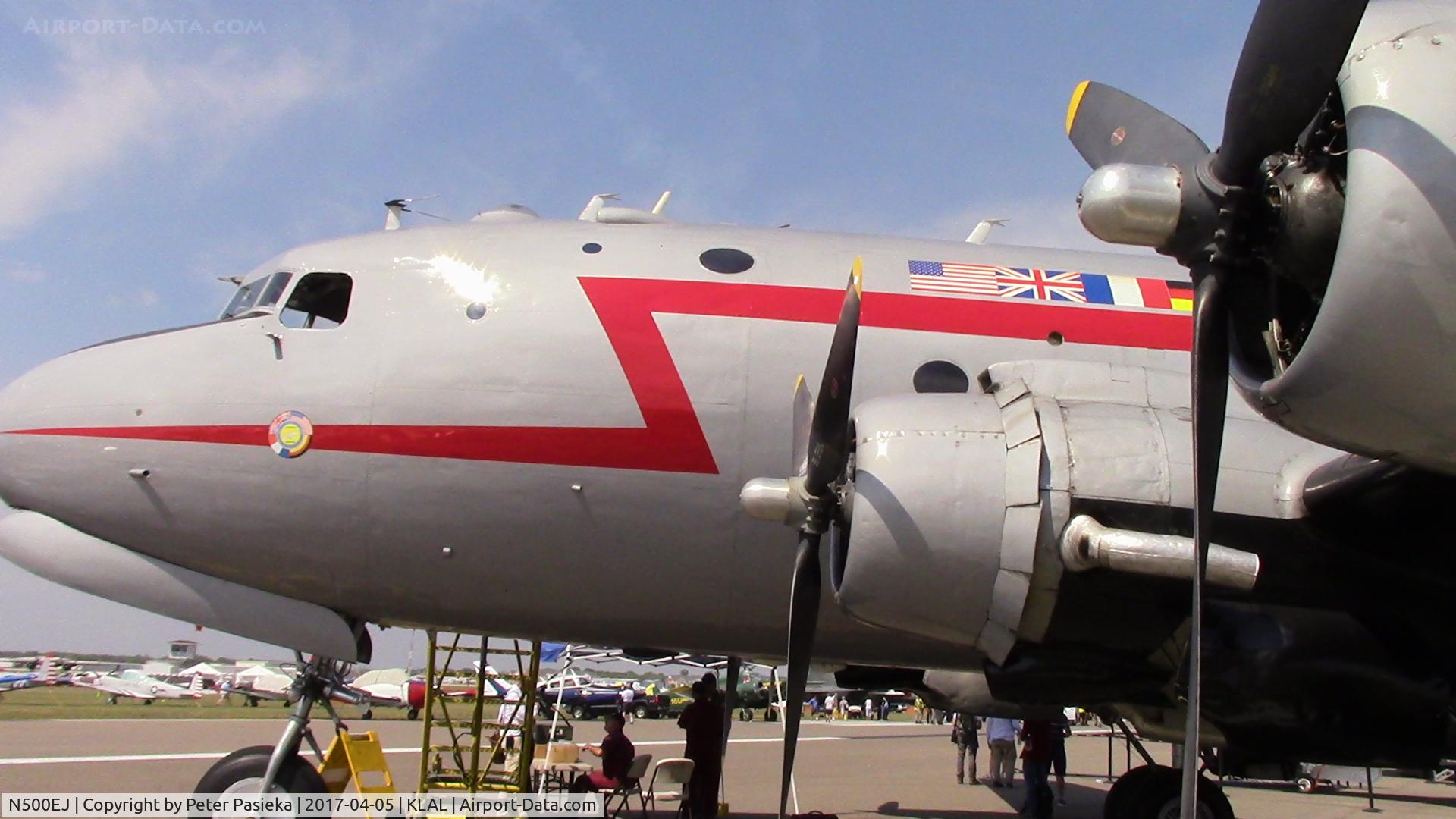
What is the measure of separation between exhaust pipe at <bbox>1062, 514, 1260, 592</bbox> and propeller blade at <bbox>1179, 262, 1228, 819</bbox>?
17 cm

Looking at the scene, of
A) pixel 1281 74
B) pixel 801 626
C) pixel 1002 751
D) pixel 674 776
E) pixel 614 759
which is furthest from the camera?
pixel 1002 751

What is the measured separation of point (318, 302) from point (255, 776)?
3.47 m

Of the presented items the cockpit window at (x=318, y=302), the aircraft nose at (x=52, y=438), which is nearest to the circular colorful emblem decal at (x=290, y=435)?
the cockpit window at (x=318, y=302)

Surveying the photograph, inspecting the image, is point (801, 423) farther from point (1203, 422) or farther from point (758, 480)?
point (1203, 422)

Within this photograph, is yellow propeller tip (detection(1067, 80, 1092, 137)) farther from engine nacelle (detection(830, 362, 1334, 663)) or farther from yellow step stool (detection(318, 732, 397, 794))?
yellow step stool (detection(318, 732, 397, 794))

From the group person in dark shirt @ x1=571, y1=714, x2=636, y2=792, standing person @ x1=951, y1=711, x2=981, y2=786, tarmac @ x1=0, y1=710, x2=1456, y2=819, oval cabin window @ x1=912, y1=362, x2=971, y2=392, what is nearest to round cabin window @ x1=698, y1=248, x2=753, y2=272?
oval cabin window @ x1=912, y1=362, x2=971, y2=392

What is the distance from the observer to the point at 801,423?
284 inches

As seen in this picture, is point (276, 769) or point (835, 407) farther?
point (276, 769)

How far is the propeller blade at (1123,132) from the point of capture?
529 cm

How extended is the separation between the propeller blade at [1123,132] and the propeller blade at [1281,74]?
0.67 meters

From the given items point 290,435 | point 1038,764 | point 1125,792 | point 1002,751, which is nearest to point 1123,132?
point 290,435

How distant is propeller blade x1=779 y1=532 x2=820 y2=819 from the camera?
6812 mm

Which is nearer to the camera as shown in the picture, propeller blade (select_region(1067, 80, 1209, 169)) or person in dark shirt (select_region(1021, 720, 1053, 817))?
propeller blade (select_region(1067, 80, 1209, 169))

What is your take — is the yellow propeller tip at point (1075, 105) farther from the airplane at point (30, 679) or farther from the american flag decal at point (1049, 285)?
the airplane at point (30, 679)
